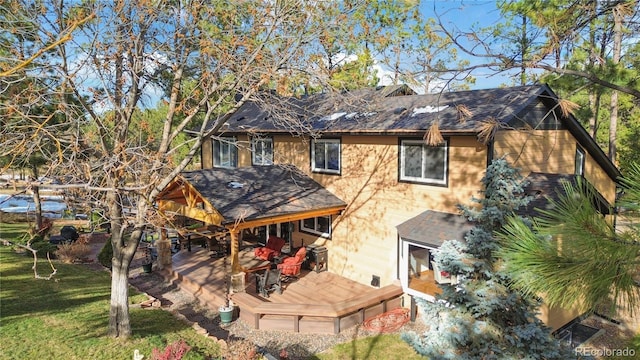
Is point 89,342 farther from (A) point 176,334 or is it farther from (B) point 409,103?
(B) point 409,103

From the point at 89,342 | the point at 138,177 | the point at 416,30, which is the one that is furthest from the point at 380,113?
the point at 416,30

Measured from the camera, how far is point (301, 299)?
10.9 m

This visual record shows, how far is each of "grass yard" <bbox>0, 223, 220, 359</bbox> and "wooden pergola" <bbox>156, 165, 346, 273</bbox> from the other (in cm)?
251

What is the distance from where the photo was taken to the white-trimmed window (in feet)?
44.4

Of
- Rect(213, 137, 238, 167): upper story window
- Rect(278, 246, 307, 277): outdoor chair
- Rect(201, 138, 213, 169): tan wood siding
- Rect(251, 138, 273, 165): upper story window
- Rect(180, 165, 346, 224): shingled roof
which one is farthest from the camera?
Result: Rect(201, 138, 213, 169): tan wood siding

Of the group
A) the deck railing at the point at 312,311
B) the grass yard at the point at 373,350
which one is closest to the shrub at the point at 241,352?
the grass yard at the point at 373,350

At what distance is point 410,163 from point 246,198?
16.7 feet

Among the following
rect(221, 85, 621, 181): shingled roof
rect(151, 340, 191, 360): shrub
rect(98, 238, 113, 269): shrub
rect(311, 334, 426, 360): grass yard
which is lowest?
rect(311, 334, 426, 360): grass yard

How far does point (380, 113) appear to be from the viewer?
12.4 meters

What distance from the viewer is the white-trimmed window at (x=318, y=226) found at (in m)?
13.5

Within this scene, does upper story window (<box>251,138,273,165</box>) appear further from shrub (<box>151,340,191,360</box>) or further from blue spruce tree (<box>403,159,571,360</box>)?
blue spruce tree (<box>403,159,571,360</box>)

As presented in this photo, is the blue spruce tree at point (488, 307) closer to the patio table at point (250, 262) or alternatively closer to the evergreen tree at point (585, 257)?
the evergreen tree at point (585, 257)

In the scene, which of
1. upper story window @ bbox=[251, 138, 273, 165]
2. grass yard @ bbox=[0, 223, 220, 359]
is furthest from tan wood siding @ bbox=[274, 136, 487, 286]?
grass yard @ bbox=[0, 223, 220, 359]

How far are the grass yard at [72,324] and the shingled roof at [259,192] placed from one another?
320cm
